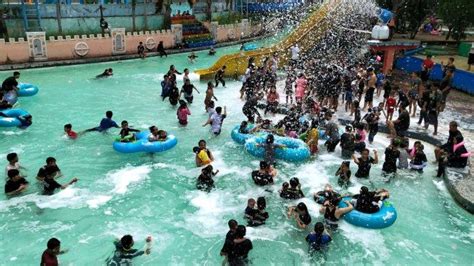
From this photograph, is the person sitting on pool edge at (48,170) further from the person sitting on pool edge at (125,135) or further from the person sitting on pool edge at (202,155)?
the person sitting on pool edge at (202,155)

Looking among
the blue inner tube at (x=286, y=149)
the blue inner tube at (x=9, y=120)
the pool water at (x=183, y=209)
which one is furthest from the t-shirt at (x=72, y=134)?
the blue inner tube at (x=286, y=149)

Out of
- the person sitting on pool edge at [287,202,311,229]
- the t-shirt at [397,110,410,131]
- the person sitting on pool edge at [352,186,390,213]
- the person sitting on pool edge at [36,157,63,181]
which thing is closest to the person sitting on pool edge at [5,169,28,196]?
the person sitting on pool edge at [36,157,63,181]

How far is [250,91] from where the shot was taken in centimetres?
1875

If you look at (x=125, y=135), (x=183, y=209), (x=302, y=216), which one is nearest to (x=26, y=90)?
(x=125, y=135)

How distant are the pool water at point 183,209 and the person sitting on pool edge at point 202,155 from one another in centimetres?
41

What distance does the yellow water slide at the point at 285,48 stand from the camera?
23.4 m

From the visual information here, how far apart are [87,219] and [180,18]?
29.2m

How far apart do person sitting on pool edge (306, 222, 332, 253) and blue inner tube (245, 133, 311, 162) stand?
14.0 feet

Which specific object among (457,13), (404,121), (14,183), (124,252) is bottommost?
(124,252)

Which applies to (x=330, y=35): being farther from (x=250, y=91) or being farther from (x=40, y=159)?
(x=40, y=159)

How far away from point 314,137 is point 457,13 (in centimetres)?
2098

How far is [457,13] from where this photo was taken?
28062 mm

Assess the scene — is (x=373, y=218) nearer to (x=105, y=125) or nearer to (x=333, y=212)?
(x=333, y=212)

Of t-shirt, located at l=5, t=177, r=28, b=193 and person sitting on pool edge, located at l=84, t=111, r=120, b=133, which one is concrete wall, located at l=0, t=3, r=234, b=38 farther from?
t-shirt, located at l=5, t=177, r=28, b=193
